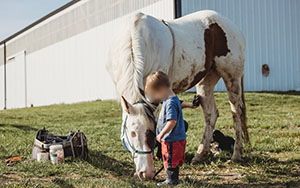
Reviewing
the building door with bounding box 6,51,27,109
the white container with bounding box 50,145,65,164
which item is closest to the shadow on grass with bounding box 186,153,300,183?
the white container with bounding box 50,145,65,164

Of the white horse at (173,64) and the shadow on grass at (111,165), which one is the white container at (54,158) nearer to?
the shadow on grass at (111,165)

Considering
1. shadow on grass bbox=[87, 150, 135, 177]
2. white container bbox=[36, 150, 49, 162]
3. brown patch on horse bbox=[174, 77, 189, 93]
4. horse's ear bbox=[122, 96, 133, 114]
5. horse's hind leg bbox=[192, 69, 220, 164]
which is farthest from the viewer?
horse's hind leg bbox=[192, 69, 220, 164]

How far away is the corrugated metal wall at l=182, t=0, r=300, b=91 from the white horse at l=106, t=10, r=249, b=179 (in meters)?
12.5

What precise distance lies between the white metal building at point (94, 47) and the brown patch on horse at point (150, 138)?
579cm

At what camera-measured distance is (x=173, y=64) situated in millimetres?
4203

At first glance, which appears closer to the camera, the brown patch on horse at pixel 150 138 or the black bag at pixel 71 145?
the brown patch on horse at pixel 150 138

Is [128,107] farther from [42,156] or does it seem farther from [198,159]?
[42,156]

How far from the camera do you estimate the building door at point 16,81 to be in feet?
103

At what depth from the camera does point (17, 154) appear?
17.8 feet

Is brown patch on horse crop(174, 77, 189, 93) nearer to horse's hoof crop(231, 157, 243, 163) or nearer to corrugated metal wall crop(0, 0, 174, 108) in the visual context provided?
horse's hoof crop(231, 157, 243, 163)

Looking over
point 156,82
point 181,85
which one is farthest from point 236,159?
point 156,82

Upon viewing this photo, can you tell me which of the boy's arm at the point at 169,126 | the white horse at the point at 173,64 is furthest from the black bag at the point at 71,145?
the boy's arm at the point at 169,126

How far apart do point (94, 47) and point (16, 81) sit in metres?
13.3

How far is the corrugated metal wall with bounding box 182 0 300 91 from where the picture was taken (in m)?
17.2
